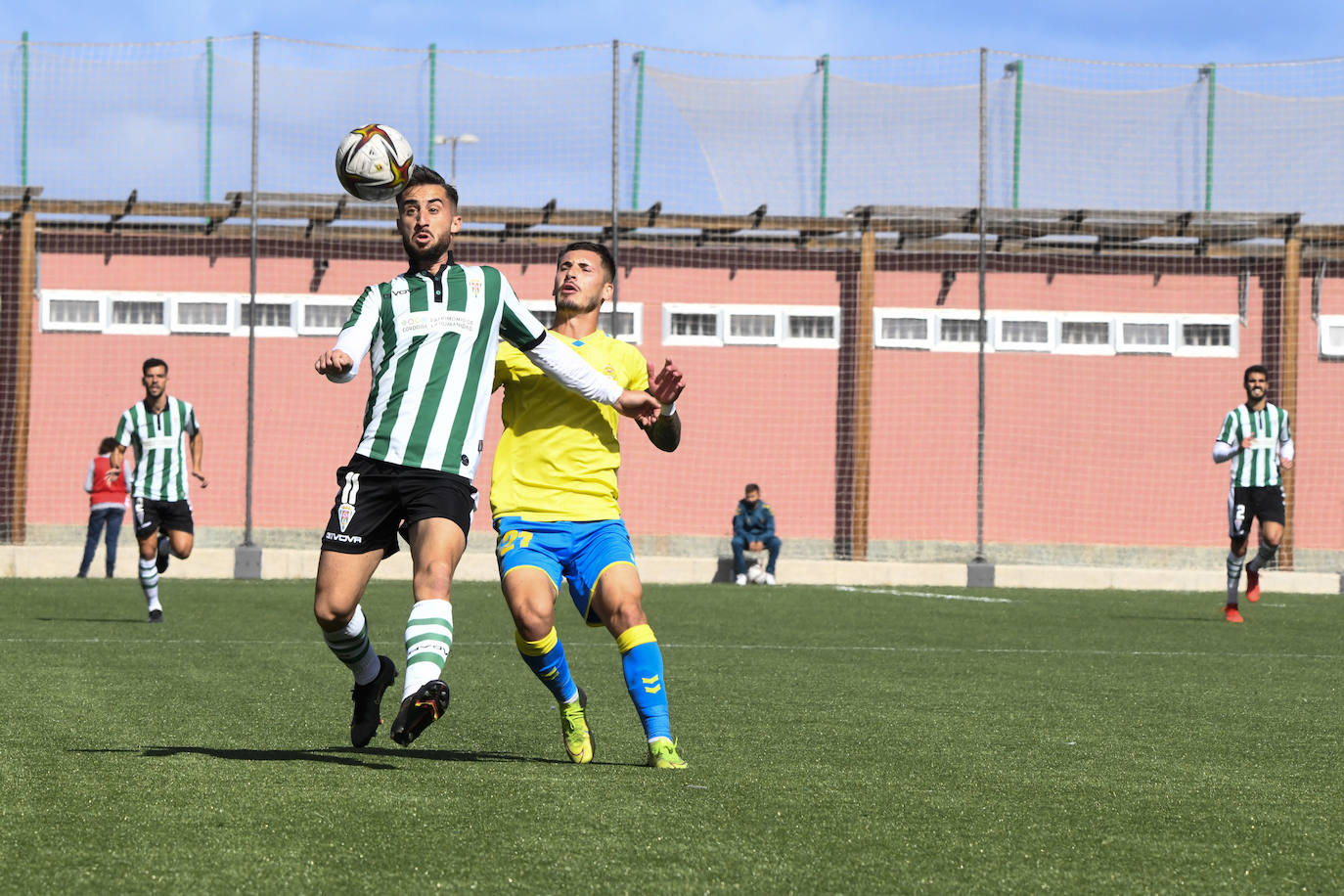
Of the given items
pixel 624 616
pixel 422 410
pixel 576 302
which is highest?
pixel 576 302

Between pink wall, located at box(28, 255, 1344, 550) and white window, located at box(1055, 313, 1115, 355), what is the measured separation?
16cm

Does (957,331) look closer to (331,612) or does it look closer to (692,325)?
(692,325)

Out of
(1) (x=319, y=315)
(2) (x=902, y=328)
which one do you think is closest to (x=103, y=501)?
(1) (x=319, y=315)

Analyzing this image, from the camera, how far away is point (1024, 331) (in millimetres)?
22656

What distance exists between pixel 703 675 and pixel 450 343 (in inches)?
152

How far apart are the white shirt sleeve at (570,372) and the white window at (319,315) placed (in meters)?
16.5

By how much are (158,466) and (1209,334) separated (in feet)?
48.2

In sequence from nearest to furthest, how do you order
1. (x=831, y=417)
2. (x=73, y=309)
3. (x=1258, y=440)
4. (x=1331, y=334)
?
(x=1258, y=440), (x=73, y=309), (x=831, y=417), (x=1331, y=334)

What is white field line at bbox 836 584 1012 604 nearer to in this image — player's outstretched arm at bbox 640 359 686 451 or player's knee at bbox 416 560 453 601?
player's outstretched arm at bbox 640 359 686 451

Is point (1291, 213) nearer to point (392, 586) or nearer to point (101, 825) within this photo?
point (392, 586)

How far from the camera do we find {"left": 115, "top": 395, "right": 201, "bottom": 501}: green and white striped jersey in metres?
13.4

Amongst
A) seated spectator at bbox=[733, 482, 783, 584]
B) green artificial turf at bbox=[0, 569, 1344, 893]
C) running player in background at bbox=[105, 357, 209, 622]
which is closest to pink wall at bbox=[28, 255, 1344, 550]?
seated spectator at bbox=[733, 482, 783, 584]

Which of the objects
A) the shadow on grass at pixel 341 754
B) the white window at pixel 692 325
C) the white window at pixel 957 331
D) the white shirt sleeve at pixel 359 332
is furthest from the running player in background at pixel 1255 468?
the white shirt sleeve at pixel 359 332

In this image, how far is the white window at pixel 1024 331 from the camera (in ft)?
74.3
